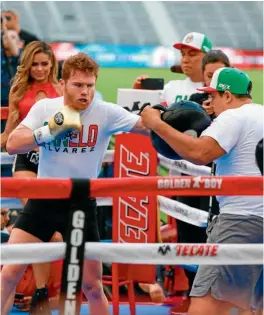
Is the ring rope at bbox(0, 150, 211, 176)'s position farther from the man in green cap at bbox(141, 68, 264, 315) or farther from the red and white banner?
the man in green cap at bbox(141, 68, 264, 315)

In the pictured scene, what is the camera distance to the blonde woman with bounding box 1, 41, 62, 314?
20.8ft

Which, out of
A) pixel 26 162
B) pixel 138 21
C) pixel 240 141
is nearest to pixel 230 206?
pixel 240 141

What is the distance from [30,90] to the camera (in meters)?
6.47

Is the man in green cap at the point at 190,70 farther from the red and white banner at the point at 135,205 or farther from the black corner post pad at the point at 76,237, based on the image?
the black corner post pad at the point at 76,237

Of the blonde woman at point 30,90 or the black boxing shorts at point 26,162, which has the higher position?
the blonde woman at point 30,90

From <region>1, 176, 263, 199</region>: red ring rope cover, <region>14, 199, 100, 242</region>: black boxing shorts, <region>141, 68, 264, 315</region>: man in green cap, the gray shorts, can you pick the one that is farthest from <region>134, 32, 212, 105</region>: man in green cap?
<region>1, 176, 263, 199</region>: red ring rope cover

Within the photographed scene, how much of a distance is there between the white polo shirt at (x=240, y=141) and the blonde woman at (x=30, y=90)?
2.10 metres

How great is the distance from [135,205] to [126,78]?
82.2ft

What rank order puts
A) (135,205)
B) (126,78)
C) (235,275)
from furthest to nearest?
(126,78)
(135,205)
(235,275)

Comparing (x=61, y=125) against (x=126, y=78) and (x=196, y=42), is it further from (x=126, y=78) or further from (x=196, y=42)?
(x=126, y=78)

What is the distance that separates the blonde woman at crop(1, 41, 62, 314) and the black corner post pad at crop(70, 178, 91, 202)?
8.25 feet

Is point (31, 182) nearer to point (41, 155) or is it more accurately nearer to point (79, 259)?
point (79, 259)

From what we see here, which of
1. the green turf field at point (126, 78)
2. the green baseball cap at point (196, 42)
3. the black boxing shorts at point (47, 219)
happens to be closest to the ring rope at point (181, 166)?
the green baseball cap at point (196, 42)

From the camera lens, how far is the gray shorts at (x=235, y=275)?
4422 mm
